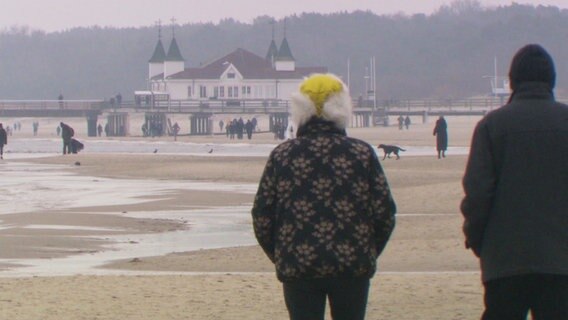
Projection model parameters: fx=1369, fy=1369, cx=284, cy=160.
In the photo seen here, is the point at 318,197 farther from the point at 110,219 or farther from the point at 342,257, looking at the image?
the point at 110,219

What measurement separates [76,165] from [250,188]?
13373 mm

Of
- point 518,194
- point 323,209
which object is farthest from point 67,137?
point 518,194

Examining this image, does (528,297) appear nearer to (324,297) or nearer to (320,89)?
(324,297)

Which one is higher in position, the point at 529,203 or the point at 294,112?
the point at 294,112

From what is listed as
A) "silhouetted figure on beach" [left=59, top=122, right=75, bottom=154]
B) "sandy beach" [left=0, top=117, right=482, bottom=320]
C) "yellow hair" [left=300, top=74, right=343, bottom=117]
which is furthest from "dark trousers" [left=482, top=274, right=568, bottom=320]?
"silhouetted figure on beach" [left=59, top=122, right=75, bottom=154]

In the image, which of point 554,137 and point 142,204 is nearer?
point 554,137

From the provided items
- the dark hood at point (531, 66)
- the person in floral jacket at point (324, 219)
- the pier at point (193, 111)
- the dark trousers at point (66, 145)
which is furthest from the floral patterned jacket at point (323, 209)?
the pier at point (193, 111)

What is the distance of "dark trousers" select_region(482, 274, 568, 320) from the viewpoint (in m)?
5.72

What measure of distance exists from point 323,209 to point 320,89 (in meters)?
0.57

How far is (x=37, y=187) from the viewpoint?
3170 cm

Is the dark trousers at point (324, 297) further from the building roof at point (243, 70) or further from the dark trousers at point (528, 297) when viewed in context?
the building roof at point (243, 70)

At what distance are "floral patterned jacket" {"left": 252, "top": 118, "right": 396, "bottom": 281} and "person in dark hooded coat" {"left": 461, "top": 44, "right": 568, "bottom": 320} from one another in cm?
41

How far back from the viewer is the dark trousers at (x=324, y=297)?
5750 millimetres

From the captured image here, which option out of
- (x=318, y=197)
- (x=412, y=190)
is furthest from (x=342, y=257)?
(x=412, y=190)
